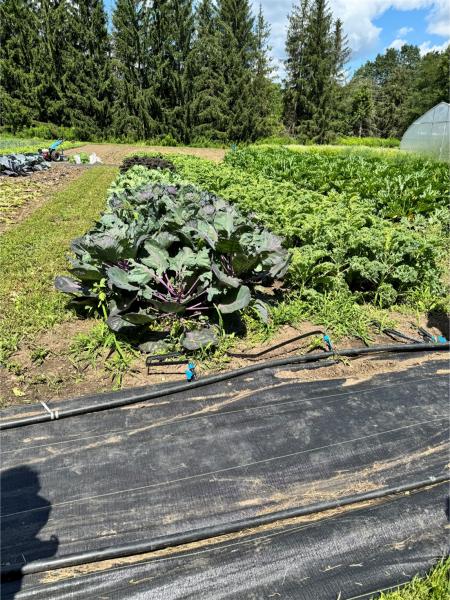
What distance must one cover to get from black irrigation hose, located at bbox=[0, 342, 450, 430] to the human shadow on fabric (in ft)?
1.20

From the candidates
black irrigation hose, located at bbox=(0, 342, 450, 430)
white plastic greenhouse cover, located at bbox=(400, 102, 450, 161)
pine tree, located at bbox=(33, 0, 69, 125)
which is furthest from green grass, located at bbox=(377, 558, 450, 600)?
pine tree, located at bbox=(33, 0, 69, 125)

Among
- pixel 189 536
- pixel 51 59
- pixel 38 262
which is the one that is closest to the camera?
pixel 189 536

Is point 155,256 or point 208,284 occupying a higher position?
point 155,256

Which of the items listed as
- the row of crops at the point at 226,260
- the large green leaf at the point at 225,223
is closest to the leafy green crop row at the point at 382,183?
the row of crops at the point at 226,260

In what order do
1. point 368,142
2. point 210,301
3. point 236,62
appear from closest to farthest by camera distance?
point 210,301 < point 236,62 < point 368,142

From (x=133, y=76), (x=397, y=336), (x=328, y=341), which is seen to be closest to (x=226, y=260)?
(x=328, y=341)

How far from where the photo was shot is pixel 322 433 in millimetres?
2477

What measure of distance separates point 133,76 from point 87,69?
3.23 m

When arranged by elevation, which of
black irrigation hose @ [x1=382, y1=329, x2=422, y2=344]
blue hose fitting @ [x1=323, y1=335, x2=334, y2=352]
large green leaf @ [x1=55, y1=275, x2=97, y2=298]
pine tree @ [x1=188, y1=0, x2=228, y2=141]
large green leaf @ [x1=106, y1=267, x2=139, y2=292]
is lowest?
black irrigation hose @ [x1=382, y1=329, x2=422, y2=344]

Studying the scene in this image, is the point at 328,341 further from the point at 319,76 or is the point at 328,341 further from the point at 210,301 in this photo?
the point at 319,76

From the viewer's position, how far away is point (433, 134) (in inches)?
700

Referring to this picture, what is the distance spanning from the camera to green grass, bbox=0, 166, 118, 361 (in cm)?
379

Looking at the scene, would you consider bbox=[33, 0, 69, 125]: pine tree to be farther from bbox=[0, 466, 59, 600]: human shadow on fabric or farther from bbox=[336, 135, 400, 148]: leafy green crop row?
bbox=[0, 466, 59, 600]: human shadow on fabric

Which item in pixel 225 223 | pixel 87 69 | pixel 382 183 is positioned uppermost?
pixel 87 69
